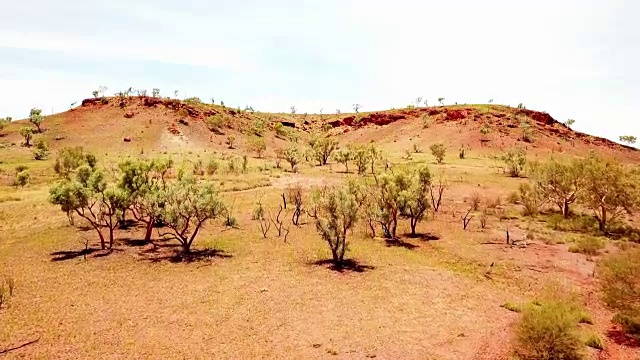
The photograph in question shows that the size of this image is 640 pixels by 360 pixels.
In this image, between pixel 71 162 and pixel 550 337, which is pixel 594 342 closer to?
pixel 550 337

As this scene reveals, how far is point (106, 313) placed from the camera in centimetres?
2050

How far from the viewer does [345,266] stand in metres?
27.5

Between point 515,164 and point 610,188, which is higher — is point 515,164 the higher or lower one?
the higher one

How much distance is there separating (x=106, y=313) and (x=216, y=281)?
5.88 m

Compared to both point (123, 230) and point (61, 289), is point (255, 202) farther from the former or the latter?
point (61, 289)

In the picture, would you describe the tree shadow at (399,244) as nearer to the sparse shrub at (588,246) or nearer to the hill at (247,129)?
the sparse shrub at (588,246)

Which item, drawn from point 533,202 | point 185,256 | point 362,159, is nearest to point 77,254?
point 185,256

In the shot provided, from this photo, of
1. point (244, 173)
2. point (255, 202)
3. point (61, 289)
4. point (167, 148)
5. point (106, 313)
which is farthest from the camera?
point (167, 148)

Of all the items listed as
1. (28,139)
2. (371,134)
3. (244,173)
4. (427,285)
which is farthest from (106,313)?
(371,134)

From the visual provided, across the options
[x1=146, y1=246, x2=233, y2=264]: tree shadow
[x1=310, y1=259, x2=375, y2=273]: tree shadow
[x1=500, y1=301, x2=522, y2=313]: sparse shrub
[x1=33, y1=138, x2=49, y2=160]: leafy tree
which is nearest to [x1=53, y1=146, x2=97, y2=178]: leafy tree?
[x1=33, y1=138, x2=49, y2=160]: leafy tree

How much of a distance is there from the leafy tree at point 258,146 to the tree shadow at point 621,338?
76955 mm

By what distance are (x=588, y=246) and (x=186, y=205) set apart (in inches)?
1058

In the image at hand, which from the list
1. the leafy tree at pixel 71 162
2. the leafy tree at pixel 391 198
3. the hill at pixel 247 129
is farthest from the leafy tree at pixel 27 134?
the leafy tree at pixel 391 198

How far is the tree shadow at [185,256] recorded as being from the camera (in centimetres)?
2847
